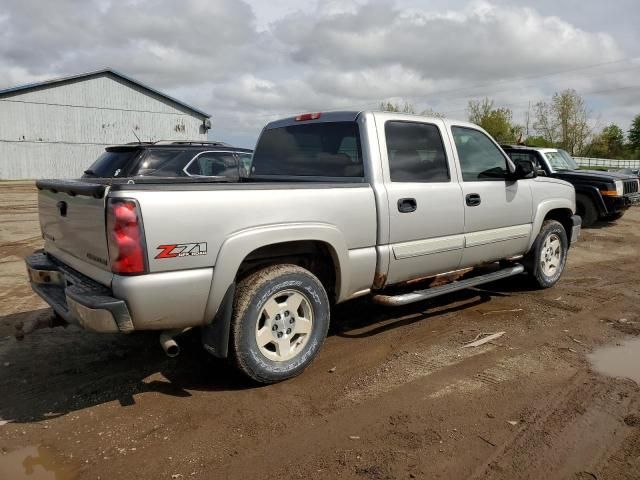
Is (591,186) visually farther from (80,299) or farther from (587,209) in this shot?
(80,299)

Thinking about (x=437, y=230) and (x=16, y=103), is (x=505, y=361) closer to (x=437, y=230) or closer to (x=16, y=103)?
Answer: (x=437, y=230)

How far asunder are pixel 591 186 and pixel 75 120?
31.2 metres

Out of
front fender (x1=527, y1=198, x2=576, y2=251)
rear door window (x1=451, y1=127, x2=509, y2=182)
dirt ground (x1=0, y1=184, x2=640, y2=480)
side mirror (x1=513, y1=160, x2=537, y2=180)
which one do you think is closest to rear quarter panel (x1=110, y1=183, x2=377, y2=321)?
dirt ground (x1=0, y1=184, x2=640, y2=480)

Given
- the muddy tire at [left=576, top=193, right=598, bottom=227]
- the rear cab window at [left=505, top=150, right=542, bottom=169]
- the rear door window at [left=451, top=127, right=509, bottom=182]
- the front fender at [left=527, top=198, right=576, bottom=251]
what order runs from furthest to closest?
the rear cab window at [left=505, top=150, right=542, bottom=169], the muddy tire at [left=576, top=193, right=598, bottom=227], the front fender at [left=527, top=198, right=576, bottom=251], the rear door window at [left=451, top=127, right=509, bottom=182]

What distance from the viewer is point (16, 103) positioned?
3102cm

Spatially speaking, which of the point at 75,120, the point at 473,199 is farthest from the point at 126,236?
the point at 75,120

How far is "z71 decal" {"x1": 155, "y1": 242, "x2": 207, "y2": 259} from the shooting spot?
10.0 feet

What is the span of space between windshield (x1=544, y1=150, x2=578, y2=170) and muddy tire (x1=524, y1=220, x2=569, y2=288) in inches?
252

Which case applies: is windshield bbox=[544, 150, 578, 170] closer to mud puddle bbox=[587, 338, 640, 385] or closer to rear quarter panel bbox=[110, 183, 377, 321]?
mud puddle bbox=[587, 338, 640, 385]

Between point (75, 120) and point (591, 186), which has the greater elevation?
point (75, 120)

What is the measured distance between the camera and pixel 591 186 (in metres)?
11.6

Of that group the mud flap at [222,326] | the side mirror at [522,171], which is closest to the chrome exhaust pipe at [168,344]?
the mud flap at [222,326]

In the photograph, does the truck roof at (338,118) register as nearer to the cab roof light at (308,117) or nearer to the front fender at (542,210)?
the cab roof light at (308,117)

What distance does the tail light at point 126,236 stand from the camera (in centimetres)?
296
